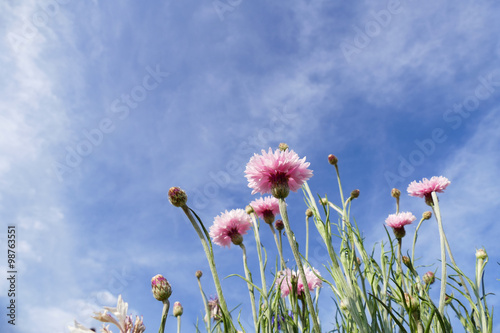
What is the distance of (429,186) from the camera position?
8.95ft

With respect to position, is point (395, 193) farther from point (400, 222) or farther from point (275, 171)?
point (275, 171)

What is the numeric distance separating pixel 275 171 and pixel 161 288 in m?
0.77

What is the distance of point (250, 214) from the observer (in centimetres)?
242

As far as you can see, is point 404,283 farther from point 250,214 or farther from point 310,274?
point 250,214

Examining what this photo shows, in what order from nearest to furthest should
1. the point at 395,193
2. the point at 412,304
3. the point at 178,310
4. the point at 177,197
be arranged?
1. the point at 177,197
2. the point at 412,304
3. the point at 178,310
4. the point at 395,193

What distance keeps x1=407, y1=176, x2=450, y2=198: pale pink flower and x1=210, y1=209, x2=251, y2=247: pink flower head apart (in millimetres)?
1420

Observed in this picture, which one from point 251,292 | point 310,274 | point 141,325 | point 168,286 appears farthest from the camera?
point 310,274

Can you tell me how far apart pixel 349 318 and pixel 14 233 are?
162 inches

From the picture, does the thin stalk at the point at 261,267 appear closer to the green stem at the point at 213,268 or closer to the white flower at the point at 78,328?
the green stem at the point at 213,268

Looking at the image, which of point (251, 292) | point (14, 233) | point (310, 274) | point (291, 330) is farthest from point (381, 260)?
point (14, 233)

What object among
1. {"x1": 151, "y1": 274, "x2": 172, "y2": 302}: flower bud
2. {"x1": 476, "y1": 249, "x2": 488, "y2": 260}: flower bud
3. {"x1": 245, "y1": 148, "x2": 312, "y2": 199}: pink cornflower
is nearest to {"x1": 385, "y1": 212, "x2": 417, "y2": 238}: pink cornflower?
{"x1": 476, "y1": 249, "x2": 488, "y2": 260}: flower bud

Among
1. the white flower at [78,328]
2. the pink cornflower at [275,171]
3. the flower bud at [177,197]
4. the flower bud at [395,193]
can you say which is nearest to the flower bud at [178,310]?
the pink cornflower at [275,171]

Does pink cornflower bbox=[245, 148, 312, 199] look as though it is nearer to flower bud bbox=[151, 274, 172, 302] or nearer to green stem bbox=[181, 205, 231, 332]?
green stem bbox=[181, 205, 231, 332]

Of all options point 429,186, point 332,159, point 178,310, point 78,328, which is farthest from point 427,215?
point 78,328
